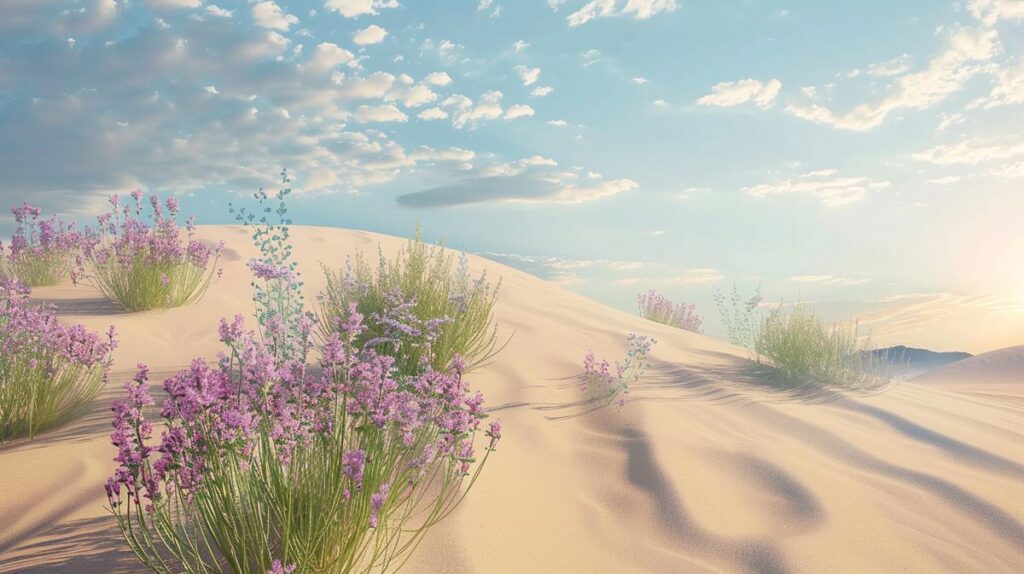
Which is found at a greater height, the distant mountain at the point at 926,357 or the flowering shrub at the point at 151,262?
the flowering shrub at the point at 151,262

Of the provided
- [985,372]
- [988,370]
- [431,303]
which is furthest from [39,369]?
[988,370]

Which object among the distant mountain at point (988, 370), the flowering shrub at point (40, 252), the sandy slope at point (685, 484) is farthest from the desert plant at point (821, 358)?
the flowering shrub at point (40, 252)

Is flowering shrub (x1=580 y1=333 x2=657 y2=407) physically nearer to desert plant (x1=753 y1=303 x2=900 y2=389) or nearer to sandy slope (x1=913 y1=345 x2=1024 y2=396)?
desert plant (x1=753 y1=303 x2=900 y2=389)

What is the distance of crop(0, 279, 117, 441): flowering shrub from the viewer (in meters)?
4.12

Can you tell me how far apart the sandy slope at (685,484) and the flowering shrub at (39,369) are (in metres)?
0.19

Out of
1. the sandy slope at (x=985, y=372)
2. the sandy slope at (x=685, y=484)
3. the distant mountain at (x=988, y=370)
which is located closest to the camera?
the sandy slope at (x=685, y=484)

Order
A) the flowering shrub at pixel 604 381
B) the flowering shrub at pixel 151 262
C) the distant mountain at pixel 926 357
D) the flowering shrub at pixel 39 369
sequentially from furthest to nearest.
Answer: the distant mountain at pixel 926 357 → the flowering shrub at pixel 151 262 → the flowering shrub at pixel 604 381 → the flowering shrub at pixel 39 369

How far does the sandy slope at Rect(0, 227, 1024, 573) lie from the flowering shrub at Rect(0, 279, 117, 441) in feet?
0.63

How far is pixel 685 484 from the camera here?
12.2 feet

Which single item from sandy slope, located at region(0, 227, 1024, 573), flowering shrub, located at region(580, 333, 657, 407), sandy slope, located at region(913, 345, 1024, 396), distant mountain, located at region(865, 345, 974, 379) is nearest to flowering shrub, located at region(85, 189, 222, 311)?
sandy slope, located at region(0, 227, 1024, 573)

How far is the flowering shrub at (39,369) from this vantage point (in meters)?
4.12

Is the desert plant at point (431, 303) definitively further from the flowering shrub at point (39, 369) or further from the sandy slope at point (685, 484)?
the flowering shrub at point (39, 369)

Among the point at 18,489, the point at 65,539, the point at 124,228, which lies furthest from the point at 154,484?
the point at 124,228

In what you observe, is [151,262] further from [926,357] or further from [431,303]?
[926,357]
